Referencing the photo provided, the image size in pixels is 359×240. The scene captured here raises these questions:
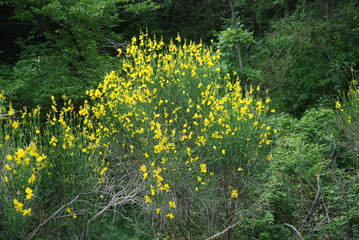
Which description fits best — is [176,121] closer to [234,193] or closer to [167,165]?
[167,165]

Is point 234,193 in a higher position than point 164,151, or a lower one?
lower

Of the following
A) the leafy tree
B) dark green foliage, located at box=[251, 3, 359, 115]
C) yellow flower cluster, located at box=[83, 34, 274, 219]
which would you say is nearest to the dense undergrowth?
yellow flower cluster, located at box=[83, 34, 274, 219]

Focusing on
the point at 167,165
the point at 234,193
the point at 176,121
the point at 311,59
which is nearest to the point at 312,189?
the point at 234,193

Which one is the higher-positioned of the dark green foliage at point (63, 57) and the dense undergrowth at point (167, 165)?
the dark green foliage at point (63, 57)

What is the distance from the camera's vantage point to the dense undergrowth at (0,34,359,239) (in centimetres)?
366

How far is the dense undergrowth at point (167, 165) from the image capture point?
144 inches

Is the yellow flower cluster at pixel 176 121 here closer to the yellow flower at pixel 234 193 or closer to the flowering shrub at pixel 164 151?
the flowering shrub at pixel 164 151

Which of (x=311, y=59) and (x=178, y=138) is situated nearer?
(x=178, y=138)

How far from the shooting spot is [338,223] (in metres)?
5.05

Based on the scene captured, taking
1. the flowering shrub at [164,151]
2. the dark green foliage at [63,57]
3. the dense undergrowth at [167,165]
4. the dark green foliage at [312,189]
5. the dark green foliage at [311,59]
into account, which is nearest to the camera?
the dense undergrowth at [167,165]

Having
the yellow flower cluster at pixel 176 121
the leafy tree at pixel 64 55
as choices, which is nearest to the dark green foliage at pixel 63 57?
the leafy tree at pixel 64 55

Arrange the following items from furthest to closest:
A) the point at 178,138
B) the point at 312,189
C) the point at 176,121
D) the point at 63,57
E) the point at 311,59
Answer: the point at 311,59 < the point at 63,57 < the point at 312,189 < the point at 176,121 < the point at 178,138

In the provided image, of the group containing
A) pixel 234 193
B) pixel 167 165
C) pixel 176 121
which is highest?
pixel 176 121

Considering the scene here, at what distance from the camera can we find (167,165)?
13.8 ft
